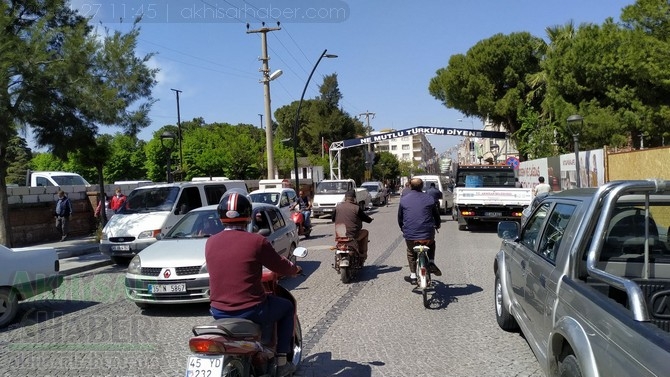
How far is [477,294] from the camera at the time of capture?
28.5ft

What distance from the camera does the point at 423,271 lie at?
25.3ft

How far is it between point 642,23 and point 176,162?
46.2 m

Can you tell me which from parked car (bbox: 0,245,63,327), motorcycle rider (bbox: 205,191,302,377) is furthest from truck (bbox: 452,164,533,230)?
motorcycle rider (bbox: 205,191,302,377)

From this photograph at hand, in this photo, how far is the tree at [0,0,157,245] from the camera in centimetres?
1127

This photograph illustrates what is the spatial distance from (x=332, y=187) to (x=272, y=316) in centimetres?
2483

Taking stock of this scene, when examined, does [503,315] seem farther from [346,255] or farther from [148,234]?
[148,234]

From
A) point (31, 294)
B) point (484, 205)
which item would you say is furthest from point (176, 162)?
point (31, 294)

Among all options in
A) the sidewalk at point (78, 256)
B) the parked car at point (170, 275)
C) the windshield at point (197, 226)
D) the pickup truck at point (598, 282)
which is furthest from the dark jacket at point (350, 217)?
the sidewalk at point (78, 256)

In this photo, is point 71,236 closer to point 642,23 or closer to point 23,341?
point 23,341

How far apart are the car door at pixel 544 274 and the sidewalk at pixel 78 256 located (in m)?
11.0

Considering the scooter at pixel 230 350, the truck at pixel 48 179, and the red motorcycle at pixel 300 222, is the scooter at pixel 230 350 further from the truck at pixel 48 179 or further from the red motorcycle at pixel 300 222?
the truck at pixel 48 179

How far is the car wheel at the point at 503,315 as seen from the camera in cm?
642

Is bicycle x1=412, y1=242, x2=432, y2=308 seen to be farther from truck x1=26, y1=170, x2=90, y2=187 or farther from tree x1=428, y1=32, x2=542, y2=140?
tree x1=428, y1=32, x2=542, y2=140

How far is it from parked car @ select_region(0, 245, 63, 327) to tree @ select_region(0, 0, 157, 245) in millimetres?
4413
